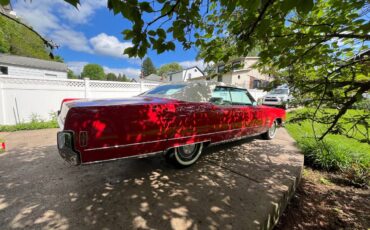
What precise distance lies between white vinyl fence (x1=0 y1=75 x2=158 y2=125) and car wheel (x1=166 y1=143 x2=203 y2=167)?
658cm

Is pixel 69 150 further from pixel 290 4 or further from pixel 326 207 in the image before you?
pixel 326 207

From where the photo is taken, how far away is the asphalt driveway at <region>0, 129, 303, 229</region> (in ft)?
6.53

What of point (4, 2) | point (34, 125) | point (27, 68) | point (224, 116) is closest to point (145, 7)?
point (4, 2)

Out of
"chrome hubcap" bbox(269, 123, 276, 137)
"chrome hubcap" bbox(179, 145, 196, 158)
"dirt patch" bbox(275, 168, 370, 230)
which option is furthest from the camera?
"chrome hubcap" bbox(269, 123, 276, 137)

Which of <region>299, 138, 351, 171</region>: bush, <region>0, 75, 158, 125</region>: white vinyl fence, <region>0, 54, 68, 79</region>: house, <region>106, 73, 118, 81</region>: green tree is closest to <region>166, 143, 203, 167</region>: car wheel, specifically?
<region>299, 138, 351, 171</region>: bush

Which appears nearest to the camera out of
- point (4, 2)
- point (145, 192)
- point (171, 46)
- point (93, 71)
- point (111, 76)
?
point (4, 2)

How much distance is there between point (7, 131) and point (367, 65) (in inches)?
349

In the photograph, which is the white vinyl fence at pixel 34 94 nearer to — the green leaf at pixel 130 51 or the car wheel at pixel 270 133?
the car wheel at pixel 270 133

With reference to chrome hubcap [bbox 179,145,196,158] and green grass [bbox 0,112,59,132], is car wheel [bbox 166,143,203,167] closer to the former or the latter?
chrome hubcap [bbox 179,145,196,158]

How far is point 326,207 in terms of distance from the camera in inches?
110

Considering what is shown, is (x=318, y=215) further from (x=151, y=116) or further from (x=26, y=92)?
(x=26, y=92)

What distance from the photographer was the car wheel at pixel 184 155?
3.14 m

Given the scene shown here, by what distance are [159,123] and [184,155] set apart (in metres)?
0.96

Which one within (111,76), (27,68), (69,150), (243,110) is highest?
(111,76)
